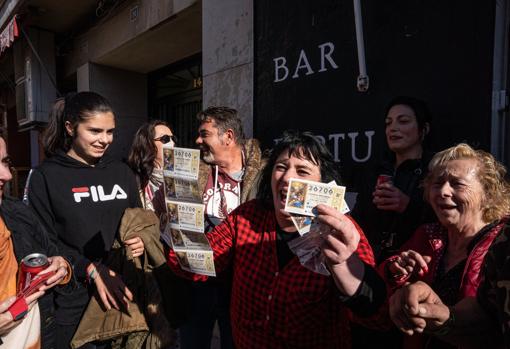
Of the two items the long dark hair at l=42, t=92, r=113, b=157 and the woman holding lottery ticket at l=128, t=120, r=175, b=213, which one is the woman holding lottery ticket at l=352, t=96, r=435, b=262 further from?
the long dark hair at l=42, t=92, r=113, b=157

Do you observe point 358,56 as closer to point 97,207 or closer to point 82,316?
point 97,207

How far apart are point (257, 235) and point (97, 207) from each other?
1084mm

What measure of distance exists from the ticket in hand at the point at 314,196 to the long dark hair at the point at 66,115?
1548 millimetres

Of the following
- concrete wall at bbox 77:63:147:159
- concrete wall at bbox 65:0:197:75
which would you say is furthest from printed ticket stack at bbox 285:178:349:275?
concrete wall at bbox 77:63:147:159

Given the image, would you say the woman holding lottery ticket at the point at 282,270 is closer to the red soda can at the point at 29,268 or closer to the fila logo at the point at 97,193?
the red soda can at the point at 29,268

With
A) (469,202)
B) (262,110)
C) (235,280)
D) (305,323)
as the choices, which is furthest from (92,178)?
(469,202)

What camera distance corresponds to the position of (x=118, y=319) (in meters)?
2.04

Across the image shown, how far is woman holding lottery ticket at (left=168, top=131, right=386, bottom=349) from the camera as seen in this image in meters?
1.50

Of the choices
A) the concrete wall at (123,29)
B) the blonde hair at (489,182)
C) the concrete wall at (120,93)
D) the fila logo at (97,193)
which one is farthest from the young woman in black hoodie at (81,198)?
the concrete wall at (120,93)

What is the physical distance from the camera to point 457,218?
1562mm

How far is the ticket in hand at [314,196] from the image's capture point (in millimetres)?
1265

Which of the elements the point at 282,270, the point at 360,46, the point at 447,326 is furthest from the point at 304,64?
the point at 447,326

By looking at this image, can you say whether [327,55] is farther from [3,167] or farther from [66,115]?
[3,167]

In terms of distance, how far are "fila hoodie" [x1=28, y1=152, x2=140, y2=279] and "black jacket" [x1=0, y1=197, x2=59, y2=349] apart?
16 cm
